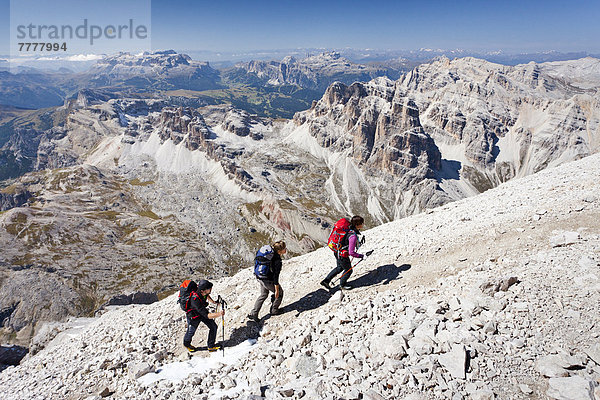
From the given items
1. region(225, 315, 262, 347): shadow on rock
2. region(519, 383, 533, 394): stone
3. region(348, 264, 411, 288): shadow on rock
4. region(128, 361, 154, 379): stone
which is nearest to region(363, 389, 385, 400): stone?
region(519, 383, 533, 394): stone

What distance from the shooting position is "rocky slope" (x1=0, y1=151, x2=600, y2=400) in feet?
24.6

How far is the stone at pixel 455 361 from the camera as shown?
7.46 meters

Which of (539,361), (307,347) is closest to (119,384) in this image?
(307,347)

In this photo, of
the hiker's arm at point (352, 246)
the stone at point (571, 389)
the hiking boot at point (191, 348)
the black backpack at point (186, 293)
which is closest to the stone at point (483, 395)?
the stone at point (571, 389)

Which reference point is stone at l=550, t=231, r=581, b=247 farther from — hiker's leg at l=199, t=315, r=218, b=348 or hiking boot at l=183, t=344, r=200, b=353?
hiking boot at l=183, t=344, r=200, b=353

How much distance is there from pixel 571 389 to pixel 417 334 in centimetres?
367

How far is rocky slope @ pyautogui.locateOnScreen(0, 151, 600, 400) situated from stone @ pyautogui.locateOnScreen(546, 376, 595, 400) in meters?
0.02

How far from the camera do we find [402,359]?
8586 mm

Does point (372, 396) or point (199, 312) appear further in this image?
point (199, 312)

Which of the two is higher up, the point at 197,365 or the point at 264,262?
the point at 264,262

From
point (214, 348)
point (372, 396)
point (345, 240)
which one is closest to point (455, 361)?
point (372, 396)

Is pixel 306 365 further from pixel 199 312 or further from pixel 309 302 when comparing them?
pixel 199 312

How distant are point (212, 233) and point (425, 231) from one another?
178653 millimetres

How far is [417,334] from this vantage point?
30.3ft
